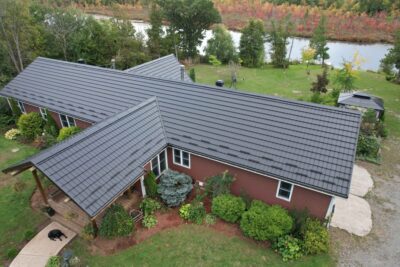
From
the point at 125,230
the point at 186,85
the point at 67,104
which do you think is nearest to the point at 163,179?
the point at 125,230

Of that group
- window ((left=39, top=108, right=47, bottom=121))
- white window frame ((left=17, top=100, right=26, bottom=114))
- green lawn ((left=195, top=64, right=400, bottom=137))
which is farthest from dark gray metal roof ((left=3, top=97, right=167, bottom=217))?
green lawn ((left=195, top=64, right=400, bottom=137))

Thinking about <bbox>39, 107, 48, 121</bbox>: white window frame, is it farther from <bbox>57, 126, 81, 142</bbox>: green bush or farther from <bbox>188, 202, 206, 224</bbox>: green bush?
<bbox>188, 202, 206, 224</bbox>: green bush

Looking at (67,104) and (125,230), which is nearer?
(125,230)

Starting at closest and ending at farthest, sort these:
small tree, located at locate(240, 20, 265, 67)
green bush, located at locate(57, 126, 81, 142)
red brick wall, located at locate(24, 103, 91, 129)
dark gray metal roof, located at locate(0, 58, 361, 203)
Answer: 1. dark gray metal roof, located at locate(0, 58, 361, 203)
2. green bush, located at locate(57, 126, 81, 142)
3. red brick wall, located at locate(24, 103, 91, 129)
4. small tree, located at locate(240, 20, 265, 67)

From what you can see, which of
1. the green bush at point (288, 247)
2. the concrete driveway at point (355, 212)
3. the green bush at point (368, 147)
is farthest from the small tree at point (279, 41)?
the green bush at point (288, 247)

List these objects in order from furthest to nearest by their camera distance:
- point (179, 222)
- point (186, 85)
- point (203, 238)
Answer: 1. point (186, 85)
2. point (179, 222)
3. point (203, 238)

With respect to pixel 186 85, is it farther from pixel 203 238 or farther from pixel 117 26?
pixel 117 26
